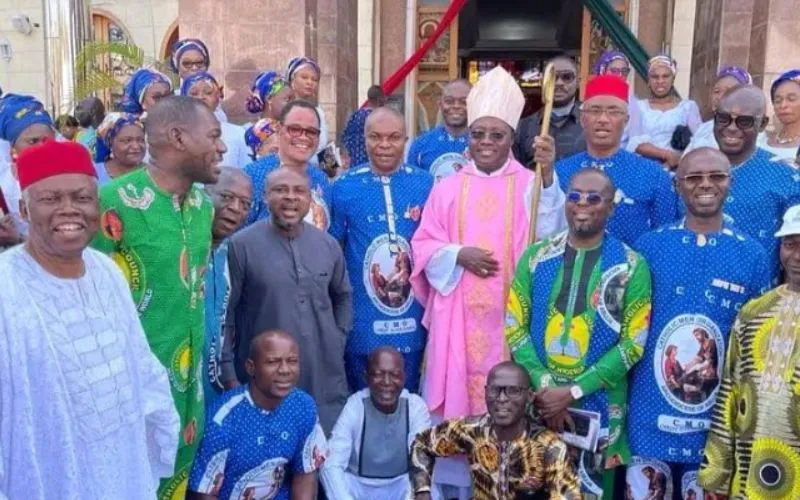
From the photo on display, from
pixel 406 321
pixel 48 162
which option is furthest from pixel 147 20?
pixel 48 162

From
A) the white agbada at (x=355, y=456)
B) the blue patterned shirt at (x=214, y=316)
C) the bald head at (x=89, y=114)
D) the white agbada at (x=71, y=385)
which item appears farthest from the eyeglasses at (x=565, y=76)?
the bald head at (x=89, y=114)

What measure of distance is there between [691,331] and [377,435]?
1.55 m

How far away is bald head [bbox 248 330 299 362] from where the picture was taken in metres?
3.33

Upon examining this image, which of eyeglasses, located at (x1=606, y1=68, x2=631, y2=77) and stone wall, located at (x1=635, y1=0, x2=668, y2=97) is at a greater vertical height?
stone wall, located at (x1=635, y1=0, x2=668, y2=97)

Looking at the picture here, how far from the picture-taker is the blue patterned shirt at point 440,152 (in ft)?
16.5

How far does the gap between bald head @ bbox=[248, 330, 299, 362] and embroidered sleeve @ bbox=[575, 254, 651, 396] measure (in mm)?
1221

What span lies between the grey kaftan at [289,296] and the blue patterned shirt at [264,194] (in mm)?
315

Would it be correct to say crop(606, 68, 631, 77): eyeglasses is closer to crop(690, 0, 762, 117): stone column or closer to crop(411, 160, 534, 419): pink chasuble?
crop(690, 0, 762, 117): stone column

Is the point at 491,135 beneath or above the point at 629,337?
above

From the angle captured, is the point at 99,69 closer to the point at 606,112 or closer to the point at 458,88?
the point at 458,88

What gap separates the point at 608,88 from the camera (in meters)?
3.93

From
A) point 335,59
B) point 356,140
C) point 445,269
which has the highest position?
point 335,59

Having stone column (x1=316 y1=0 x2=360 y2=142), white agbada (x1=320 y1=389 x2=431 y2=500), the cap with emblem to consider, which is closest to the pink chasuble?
white agbada (x1=320 y1=389 x2=431 y2=500)

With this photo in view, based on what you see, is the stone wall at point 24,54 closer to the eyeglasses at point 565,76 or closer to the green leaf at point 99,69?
the green leaf at point 99,69
